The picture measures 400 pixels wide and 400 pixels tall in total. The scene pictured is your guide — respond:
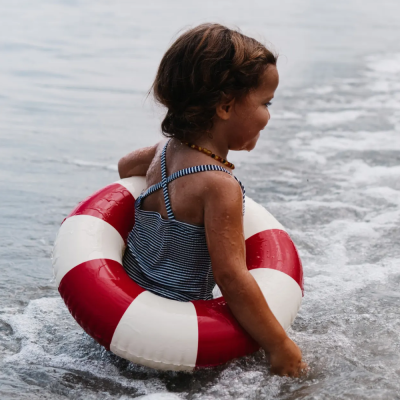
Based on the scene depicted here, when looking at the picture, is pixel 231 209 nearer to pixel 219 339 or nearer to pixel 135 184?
pixel 219 339

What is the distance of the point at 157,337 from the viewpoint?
2328 millimetres

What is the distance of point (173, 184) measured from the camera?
8.21 ft

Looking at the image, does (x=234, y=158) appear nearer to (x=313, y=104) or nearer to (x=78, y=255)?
(x=313, y=104)

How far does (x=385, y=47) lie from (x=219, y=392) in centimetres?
1038

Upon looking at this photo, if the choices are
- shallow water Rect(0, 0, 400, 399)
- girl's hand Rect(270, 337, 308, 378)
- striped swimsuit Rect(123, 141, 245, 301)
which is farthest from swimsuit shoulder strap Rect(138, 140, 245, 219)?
girl's hand Rect(270, 337, 308, 378)

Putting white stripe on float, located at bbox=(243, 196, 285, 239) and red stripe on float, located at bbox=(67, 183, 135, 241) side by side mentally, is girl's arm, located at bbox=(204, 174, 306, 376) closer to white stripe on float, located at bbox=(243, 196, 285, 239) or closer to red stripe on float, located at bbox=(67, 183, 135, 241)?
white stripe on float, located at bbox=(243, 196, 285, 239)

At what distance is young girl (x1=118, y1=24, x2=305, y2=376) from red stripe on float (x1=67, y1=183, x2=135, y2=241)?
0.69 feet

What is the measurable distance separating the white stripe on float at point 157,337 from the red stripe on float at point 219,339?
0.09ft

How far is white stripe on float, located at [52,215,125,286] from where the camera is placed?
255cm

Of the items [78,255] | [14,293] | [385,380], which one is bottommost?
[14,293]

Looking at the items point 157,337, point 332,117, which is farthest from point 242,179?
point 157,337

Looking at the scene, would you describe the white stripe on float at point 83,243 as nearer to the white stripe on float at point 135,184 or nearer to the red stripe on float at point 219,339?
the white stripe on float at point 135,184

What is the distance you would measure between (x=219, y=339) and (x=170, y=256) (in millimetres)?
386

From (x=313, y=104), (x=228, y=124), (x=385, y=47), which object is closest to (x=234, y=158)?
(x=313, y=104)
